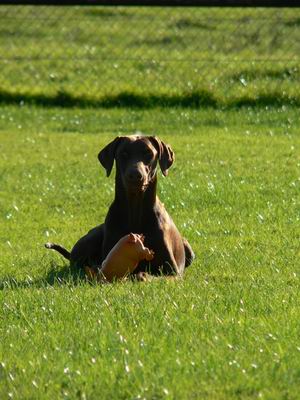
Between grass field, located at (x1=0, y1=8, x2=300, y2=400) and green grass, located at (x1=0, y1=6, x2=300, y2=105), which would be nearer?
grass field, located at (x1=0, y1=8, x2=300, y2=400)

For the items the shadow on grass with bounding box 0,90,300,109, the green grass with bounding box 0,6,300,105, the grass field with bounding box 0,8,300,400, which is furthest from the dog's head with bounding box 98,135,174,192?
the green grass with bounding box 0,6,300,105

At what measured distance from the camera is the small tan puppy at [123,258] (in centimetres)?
726

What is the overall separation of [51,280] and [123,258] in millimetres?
514

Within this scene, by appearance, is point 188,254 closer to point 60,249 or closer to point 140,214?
point 140,214

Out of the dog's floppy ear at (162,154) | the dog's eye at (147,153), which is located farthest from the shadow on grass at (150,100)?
the dog's eye at (147,153)

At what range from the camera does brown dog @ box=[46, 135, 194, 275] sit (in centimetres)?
763

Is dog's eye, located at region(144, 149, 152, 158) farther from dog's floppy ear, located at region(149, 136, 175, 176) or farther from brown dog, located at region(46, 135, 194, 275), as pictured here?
dog's floppy ear, located at region(149, 136, 175, 176)

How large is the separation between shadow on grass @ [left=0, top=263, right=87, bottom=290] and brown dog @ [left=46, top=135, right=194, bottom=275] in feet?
0.40

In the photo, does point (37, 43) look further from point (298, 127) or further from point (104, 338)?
point (104, 338)

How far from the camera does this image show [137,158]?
760cm

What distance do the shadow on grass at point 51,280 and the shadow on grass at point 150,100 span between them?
7.46 m

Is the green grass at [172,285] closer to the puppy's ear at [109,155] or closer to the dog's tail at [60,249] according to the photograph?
the dog's tail at [60,249]

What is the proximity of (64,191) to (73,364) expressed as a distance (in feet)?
18.0

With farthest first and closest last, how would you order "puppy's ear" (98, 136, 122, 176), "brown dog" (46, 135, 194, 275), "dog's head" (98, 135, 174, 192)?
"puppy's ear" (98, 136, 122, 176) < "brown dog" (46, 135, 194, 275) < "dog's head" (98, 135, 174, 192)
